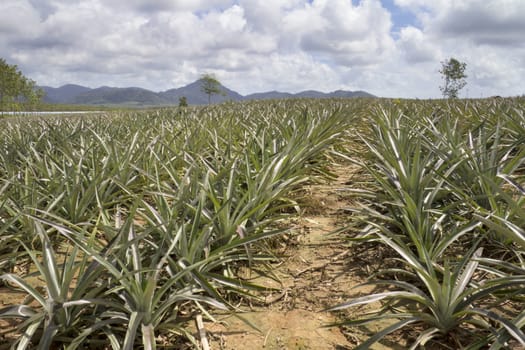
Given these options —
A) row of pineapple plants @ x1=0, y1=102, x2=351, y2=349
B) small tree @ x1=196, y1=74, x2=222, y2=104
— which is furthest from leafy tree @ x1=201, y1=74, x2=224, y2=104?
row of pineapple plants @ x1=0, y1=102, x2=351, y2=349

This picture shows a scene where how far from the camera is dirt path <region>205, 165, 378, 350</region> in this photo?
1423mm

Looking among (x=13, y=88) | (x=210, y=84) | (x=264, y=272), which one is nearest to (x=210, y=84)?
(x=210, y=84)

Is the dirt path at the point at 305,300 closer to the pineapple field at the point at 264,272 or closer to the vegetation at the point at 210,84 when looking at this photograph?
the pineapple field at the point at 264,272

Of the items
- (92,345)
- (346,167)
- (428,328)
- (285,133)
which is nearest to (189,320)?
(92,345)

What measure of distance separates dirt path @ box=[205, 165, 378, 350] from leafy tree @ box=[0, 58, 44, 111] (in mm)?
35307

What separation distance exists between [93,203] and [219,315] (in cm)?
149

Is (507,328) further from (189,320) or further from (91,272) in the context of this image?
(91,272)

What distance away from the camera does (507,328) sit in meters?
1.14

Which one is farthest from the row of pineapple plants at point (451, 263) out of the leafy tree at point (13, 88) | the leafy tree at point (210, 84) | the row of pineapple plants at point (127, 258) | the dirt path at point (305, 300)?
the leafy tree at point (210, 84)

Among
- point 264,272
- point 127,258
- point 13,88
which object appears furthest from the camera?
point 13,88

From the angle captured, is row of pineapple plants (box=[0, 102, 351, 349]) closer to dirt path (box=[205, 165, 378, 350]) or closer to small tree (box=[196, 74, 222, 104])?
dirt path (box=[205, 165, 378, 350])

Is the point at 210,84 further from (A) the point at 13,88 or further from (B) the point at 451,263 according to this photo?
(B) the point at 451,263

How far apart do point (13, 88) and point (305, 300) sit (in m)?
37.7

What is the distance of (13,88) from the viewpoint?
102 feet
